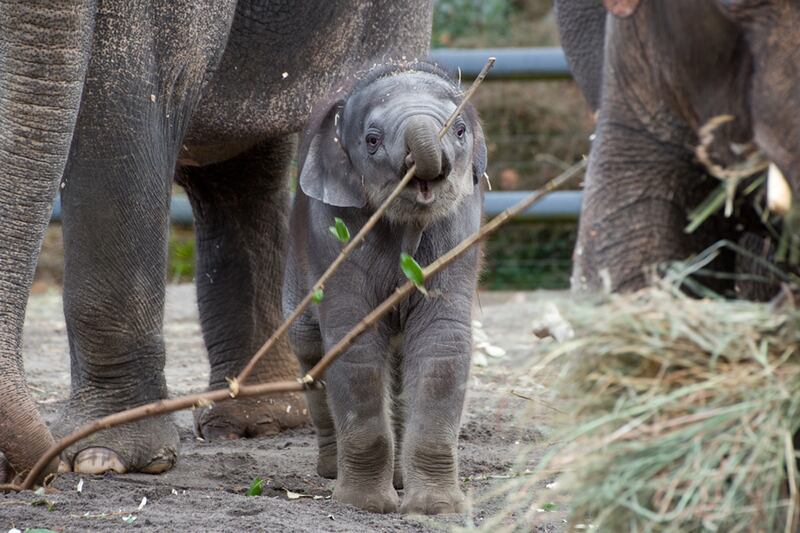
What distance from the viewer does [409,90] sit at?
13.5 ft

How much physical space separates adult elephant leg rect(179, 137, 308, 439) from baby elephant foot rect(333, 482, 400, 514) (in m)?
1.63

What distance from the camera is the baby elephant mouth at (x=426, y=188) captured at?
12.7 feet

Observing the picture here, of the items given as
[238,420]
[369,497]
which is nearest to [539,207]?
[238,420]

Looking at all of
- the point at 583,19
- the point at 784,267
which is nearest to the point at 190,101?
the point at 583,19

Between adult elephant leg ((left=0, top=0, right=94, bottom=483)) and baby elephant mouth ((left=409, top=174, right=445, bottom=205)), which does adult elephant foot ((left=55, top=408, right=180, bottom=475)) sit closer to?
adult elephant leg ((left=0, top=0, right=94, bottom=483))

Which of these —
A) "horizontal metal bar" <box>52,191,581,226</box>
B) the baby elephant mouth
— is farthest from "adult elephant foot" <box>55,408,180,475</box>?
"horizontal metal bar" <box>52,191,581,226</box>

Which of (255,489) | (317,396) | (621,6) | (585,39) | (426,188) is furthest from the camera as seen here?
(585,39)

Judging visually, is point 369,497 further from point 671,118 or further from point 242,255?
point 242,255

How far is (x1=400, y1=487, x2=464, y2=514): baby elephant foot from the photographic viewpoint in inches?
155

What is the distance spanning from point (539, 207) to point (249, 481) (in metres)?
5.60

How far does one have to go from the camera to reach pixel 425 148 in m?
3.79

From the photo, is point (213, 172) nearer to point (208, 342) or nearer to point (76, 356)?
point (208, 342)

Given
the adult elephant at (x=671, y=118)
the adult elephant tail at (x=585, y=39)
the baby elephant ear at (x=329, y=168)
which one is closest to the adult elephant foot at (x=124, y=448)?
the baby elephant ear at (x=329, y=168)

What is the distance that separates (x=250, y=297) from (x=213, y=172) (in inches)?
18.3
